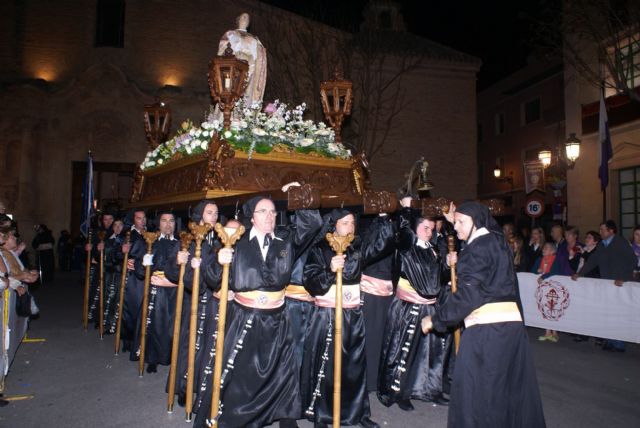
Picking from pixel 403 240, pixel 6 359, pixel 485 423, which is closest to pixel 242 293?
pixel 403 240

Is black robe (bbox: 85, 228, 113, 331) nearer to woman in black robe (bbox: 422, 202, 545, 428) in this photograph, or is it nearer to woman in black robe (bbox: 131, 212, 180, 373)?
woman in black robe (bbox: 131, 212, 180, 373)

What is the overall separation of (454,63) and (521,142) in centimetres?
821

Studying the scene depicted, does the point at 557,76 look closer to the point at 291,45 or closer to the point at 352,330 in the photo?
the point at 291,45

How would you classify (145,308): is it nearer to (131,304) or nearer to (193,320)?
(131,304)

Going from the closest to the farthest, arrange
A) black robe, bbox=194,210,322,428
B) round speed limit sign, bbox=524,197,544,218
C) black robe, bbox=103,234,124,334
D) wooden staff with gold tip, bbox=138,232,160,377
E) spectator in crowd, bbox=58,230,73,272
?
1. black robe, bbox=194,210,322,428
2. wooden staff with gold tip, bbox=138,232,160,377
3. black robe, bbox=103,234,124,334
4. round speed limit sign, bbox=524,197,544,218
5. spectator in crowd, bbox=58,230,73,272

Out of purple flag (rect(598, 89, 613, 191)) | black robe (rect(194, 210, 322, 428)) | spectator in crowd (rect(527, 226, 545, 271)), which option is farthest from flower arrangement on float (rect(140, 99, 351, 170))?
purple flag (rect(598, 89, 613, 191))

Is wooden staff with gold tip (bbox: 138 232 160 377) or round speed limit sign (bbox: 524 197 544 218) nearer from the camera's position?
wooden staff with gold tip (bbox: 138 232 160 377)

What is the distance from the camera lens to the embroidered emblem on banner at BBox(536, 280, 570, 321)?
890 centimetres

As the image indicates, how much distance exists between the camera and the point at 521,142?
28.1 meters

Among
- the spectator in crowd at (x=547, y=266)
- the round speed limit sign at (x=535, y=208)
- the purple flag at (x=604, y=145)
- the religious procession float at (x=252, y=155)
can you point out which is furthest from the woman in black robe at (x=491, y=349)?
the purple flag at (x=604, y=145)

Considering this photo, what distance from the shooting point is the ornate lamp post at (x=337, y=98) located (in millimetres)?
6848

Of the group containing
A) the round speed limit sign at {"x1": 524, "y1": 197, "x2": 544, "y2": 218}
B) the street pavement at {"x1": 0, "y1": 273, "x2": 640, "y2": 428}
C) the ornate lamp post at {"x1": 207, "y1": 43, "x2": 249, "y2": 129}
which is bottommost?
the street pavement at {"x1": 0, "y1": 273, "x2": 640, "y2": 428}

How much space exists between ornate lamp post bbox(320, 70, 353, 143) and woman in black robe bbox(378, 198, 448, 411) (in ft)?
6.55

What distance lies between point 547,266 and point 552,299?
27.9 inches
